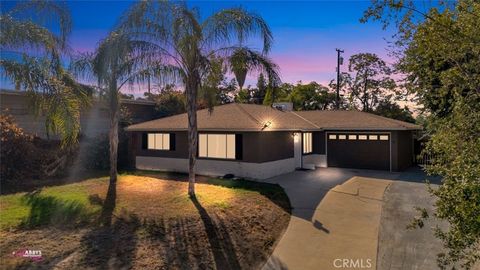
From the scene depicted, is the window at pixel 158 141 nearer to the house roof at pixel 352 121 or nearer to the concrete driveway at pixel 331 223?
the concrete driveway at pixel 331 223

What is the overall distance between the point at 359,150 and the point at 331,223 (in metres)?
11.0

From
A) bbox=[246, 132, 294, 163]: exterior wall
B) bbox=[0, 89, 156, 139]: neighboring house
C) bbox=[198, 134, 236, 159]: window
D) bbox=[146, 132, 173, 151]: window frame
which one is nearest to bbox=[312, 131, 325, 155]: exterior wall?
bbox=[246, 132, 294, 163]: exterior wall

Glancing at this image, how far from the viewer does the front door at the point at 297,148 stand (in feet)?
62.0

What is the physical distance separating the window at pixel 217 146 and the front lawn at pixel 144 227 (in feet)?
12.1

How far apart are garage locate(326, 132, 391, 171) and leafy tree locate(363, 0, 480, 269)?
14.6m

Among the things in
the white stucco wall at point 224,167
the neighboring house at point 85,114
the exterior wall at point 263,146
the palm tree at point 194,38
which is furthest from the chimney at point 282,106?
the palm tree at point 194,38

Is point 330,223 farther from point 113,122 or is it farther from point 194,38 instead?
point 113,122

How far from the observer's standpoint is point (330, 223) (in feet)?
31.8

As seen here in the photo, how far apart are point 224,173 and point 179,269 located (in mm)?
10327

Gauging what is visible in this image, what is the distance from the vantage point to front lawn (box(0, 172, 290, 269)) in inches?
274

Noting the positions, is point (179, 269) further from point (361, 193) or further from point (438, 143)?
point (361, 193)

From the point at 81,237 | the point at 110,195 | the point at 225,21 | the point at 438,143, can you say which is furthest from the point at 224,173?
the point at 438,143

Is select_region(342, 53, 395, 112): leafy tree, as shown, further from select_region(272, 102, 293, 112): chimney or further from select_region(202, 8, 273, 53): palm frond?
select_region(202, 8, 273, 53): palm frond

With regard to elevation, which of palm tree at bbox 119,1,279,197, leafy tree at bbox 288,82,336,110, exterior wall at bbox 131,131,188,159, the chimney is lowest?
exterior wall at bbox 131,131,188,159
